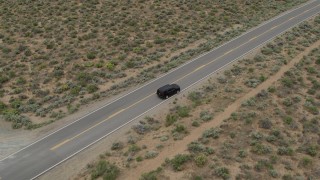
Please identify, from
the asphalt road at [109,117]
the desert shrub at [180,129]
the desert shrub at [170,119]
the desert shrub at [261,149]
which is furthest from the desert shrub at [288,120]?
the asphalt road at [109,117]

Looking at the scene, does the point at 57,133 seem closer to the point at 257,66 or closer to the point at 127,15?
the point at 257,66

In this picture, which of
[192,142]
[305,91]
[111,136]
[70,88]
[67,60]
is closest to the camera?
[192,142]

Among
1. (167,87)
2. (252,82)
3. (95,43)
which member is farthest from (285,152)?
(95,43)

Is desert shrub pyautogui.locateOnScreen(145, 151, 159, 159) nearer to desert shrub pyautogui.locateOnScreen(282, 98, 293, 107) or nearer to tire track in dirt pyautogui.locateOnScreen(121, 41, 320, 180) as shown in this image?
tire track in dirt pyautogui.locateOnScreen(121, 41, 320, 180)

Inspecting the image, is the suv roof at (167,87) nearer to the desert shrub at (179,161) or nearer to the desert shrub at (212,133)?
the desert shrub at (212,133)

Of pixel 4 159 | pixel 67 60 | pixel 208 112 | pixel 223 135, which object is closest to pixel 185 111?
pixel 208 112

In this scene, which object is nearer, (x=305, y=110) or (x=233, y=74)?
(x=305, y=110)

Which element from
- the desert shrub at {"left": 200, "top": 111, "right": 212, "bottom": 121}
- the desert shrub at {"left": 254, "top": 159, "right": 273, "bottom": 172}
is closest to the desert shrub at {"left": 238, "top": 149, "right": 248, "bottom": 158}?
the desert shrub at {"left": 254, "top": 159, "right": 273, "bottom": 172}
